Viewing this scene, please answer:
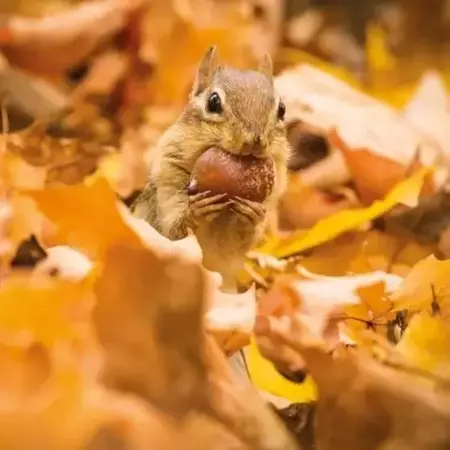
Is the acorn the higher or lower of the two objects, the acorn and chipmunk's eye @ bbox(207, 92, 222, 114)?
the lower

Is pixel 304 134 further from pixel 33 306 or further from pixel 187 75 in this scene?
pixel 33 306

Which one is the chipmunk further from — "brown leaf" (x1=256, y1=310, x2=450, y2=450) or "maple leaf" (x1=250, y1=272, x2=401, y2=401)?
"brown leaf" (x1=256, y1=310, x2=450, y2=450)

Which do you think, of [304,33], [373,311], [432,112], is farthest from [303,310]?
[304,33]

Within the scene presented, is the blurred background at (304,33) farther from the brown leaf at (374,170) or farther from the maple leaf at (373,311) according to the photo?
the maple leaf at (373,311)

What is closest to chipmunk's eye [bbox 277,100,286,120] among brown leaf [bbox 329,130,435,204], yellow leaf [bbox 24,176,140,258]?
yellow leaf [bbox 24,176,140,258]

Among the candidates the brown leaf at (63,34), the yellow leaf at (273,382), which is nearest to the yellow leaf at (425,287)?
the yellow leaf at (273,382)

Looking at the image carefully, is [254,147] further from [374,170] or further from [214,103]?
[374,170]
